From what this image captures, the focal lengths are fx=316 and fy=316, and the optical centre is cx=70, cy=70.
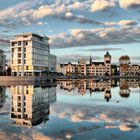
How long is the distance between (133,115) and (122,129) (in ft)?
25.1

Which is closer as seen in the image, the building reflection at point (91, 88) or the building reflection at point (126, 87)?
the building reflection at point (126, 87)

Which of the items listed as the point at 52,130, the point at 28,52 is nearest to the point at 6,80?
the point at 28,52

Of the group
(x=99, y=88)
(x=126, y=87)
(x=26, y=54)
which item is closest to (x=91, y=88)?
(x=99, y=88)

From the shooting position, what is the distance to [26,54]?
161250 mm

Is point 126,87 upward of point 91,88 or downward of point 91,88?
downward

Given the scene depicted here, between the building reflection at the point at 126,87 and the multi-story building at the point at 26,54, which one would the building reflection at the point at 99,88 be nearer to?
the building reflection at the point at 126,87

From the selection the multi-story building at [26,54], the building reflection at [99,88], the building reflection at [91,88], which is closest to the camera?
the building reflection at [99,88]

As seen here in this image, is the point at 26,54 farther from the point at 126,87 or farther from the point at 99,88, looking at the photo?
the point at 99,88

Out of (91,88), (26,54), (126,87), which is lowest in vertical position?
(126,87)

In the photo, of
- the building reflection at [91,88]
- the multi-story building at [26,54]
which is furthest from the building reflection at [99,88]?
the multi-story building at [26,54]

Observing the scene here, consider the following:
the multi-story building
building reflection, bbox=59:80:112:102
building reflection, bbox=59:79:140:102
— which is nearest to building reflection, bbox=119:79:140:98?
building reflection, bbox=59:79:140:102

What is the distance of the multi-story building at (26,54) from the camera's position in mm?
159375

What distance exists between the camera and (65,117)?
29.3 meters

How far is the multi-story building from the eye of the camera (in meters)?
159
